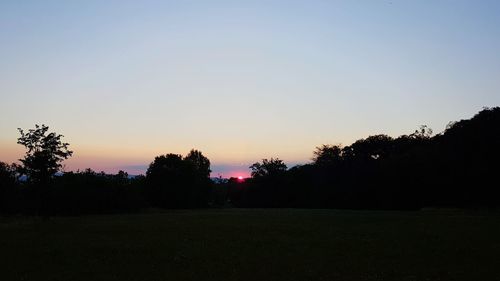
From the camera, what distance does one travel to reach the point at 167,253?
82.9ft

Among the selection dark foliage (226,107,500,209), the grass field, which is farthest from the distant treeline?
the grass field

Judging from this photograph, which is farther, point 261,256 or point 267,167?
point 267,167

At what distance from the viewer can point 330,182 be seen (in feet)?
399

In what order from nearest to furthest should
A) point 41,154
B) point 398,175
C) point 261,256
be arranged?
point 261,256 → point 41,154 → point 398,175

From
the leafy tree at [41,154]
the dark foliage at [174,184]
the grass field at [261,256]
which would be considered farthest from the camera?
the dark foliage at [174,184]

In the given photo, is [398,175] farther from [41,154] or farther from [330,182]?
[41,154]

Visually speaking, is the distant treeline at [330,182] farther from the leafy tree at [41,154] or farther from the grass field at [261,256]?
the grass field at [261,256]

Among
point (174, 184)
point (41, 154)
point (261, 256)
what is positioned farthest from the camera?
point (174, 184)

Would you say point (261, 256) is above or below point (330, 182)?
below

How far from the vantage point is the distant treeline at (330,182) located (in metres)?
74.6

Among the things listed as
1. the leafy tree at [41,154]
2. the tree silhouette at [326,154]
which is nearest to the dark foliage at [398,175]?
the tree silhouette at [326,154]

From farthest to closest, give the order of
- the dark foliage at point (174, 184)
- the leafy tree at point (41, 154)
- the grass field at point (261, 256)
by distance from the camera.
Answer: the dark foliage at point (174, 184), the leafy tree at point (41, 154), the grass field at point (261, 256)

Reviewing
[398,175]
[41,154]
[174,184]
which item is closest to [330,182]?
[398,175]

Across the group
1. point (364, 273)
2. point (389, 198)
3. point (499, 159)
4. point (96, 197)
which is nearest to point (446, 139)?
point (499, 159)
